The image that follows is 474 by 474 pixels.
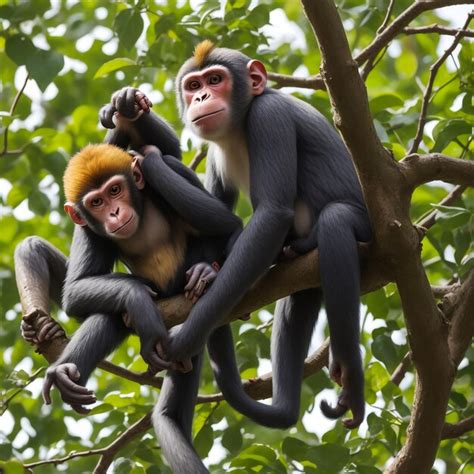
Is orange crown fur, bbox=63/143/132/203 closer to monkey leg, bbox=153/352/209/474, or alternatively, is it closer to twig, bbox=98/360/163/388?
twig, bbox=98/360/163/388

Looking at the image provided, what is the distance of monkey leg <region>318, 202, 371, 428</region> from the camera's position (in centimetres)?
527

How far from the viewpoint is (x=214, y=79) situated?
6270mm

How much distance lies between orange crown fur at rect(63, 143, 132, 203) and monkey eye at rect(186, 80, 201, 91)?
2.01 ft

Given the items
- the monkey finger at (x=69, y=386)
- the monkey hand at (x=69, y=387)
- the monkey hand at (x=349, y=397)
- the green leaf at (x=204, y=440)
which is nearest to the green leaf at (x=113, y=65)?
the green leaf at (x=204, y=440)

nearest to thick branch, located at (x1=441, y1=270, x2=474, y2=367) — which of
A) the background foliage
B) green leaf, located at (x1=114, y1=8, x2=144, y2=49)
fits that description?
the background foliage

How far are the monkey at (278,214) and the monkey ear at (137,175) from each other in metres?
0.45

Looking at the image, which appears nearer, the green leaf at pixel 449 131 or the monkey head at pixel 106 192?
the monkey head at pixel 106 192

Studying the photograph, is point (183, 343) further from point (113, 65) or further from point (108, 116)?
point (113, 65)

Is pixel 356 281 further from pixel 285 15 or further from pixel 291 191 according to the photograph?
pixel 285 15

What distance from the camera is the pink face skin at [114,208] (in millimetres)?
5840

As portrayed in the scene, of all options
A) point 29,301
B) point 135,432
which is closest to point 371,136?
point 29,301

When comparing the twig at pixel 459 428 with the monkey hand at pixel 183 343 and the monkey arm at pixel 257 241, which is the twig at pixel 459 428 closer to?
the monkey arm at pixel 257 241

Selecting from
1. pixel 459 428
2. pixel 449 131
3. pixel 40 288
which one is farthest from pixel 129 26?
pixel 459 428

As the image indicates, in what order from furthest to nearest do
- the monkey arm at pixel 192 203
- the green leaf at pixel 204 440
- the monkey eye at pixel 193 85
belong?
the green leaf at pixel 204 440 → the monkey eye at pixel 193 85 → the monkey arm at pixel 192 203
